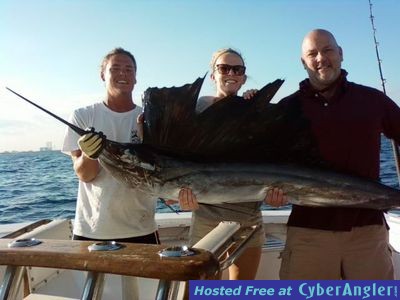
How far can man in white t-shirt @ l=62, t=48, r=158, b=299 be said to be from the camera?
2.09 metres

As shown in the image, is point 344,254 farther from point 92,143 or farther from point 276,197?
point 92,143

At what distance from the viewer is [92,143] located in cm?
177

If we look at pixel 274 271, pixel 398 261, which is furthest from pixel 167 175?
pixel 398 261

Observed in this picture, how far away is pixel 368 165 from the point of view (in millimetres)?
1952

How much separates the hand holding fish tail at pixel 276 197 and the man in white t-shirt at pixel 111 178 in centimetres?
63

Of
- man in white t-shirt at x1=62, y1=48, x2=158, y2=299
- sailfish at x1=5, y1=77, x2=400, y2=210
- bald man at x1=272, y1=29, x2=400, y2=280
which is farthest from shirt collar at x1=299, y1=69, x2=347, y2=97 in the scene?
man in white t-shirt at x1=62, y1=48, x2=158, y2=299

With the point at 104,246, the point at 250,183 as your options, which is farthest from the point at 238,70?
the point at 104,246

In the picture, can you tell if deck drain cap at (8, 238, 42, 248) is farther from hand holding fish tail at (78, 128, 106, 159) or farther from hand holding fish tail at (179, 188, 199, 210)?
hand holding fish tail at (179, 188, 199, 210)

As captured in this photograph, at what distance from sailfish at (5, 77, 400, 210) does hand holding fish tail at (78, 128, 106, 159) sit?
5 centimetres

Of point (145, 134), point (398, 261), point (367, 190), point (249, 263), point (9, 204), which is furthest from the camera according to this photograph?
point (9, 204)

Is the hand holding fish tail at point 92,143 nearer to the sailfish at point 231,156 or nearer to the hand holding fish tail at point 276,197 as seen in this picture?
the sailfish at point 231,156

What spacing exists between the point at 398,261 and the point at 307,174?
1.46 meters

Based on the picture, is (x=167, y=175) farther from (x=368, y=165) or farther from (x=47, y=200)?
(x=47, y=200)

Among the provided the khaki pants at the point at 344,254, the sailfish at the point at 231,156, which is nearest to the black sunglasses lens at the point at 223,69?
the sailfish at the point at 231,156
